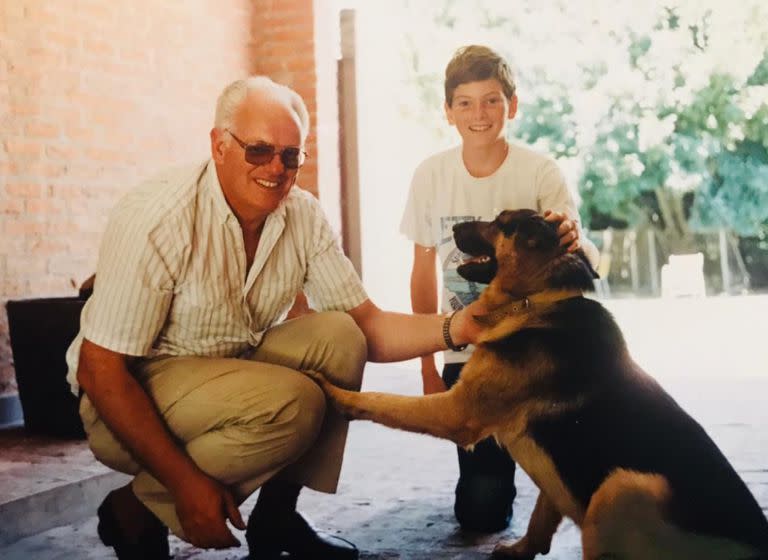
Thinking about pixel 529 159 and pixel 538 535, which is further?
pixel 529 159

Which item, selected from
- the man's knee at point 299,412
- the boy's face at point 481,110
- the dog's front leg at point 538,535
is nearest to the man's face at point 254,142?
the man's knee at point 299,412

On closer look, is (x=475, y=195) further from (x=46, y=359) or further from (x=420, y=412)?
(x=46, y=359)

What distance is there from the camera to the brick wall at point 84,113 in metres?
4.03

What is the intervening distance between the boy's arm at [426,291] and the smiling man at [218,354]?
0.64m

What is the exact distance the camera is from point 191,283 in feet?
7.28

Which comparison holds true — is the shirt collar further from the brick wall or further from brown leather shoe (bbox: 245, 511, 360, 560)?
the brick wall

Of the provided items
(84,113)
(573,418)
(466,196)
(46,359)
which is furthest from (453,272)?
(84,113)

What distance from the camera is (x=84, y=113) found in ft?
14.6

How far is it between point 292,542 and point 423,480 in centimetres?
118

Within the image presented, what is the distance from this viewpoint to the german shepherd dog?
6.40ft

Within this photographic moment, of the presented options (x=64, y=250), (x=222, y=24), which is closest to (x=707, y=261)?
(x=222, y=24)

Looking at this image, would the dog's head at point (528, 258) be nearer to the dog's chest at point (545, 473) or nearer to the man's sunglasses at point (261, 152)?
the dog's chest at point (545, 473)

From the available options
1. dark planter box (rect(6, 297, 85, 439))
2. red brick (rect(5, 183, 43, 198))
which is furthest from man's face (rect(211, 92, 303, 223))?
red brick (rect(5, 183, 43, 198))

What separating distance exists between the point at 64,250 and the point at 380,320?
2407mm
